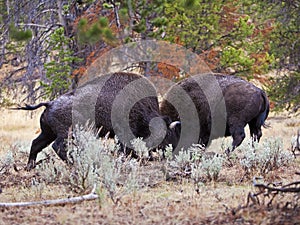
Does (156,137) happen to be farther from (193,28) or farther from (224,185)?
(193,28)

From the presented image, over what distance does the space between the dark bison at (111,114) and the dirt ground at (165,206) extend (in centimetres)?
118

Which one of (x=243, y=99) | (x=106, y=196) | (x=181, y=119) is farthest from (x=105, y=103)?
(x=106, y=196)

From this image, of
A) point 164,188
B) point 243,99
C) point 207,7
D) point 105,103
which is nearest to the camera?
point 164,188

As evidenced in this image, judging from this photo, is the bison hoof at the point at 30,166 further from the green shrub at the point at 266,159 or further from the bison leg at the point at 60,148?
the green shrub at the point at 266,159

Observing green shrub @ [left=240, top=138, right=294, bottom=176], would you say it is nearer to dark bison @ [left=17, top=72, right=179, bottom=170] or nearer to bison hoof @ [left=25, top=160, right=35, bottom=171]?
dark bison @ [left=17, top=72, right=179, bottom=170]

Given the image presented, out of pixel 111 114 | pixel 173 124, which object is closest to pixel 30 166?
pixel 111 114

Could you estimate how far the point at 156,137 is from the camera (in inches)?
377

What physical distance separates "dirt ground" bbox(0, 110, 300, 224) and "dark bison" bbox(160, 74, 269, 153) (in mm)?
2210

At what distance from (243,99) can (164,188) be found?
3.55 meters

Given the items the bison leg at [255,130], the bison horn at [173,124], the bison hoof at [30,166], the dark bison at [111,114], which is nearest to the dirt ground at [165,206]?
the bison hoof at [30,166]

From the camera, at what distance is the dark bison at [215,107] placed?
9773 mm

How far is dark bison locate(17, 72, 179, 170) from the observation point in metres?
8.46

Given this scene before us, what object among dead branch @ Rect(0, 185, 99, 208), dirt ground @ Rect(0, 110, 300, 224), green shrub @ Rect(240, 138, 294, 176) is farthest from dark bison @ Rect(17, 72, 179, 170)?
dead branch @ Rect(0, 185, 99, 208)

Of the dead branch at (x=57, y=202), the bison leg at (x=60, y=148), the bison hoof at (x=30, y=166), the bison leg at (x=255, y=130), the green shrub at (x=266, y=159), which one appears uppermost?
the dead branch at (x=57, y=202)
